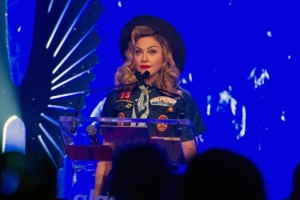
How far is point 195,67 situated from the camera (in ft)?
19.8

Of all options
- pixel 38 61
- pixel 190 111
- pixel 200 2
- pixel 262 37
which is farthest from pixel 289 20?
pixel 38 61

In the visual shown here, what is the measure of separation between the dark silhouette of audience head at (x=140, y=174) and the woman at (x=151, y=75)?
9.72ft

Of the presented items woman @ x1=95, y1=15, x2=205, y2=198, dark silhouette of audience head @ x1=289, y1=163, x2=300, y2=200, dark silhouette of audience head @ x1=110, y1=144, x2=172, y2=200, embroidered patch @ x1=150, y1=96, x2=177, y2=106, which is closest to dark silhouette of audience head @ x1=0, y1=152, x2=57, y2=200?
dark silhouette of audience head @ x1=110, y1=144, x2=172, y2=200

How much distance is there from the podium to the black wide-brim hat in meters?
2.09

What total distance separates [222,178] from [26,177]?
1.86ft

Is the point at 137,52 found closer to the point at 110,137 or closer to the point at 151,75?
the point at 151,75

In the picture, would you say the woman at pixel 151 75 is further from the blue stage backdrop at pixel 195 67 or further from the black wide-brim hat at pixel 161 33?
the blue stage backdrop at pixel 195 67

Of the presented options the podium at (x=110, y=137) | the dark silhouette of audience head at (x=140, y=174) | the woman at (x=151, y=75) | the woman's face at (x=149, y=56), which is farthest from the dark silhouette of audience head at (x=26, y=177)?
the woman's face at (x=149, y=56)

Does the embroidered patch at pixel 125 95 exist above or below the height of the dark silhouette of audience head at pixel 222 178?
above

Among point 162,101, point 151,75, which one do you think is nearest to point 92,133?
point 162,101

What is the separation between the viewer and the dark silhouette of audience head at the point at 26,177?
176 centimetres

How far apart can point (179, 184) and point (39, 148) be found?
14.7ft

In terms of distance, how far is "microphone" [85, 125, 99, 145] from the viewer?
384cm

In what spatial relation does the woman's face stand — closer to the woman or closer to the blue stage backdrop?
the woman
